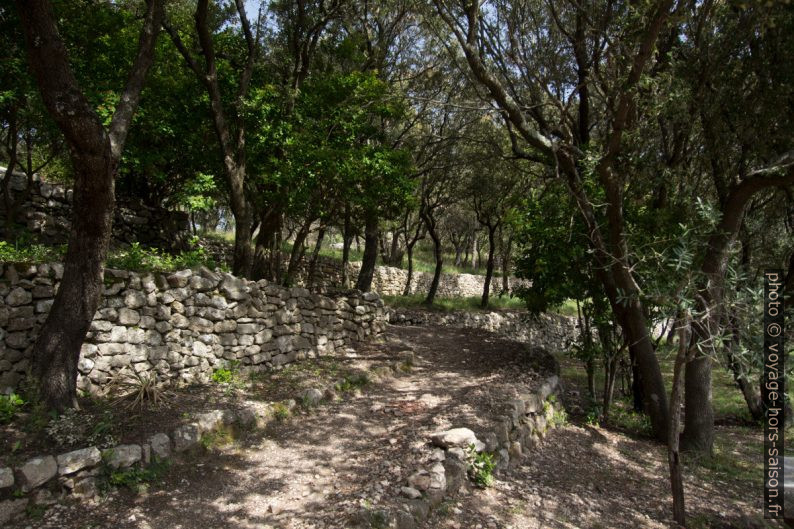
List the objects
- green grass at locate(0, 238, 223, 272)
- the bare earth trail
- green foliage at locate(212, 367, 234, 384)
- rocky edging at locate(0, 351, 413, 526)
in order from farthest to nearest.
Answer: green foliage at locate(212, 367, 234, 384) → green grass at locate(0, 238, 223, 272) → the bare earth trail → rocky edging at locate(0, 351, 413, 526)

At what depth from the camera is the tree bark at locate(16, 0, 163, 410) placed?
190 inches

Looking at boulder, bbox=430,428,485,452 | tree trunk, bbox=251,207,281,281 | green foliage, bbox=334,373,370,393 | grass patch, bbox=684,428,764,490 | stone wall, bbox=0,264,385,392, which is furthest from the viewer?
tree trunk, bbox=251,207,281,281

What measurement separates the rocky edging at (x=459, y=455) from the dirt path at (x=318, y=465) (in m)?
0.17

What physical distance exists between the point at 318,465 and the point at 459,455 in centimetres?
160

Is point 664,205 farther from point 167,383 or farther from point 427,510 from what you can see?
point 167,383

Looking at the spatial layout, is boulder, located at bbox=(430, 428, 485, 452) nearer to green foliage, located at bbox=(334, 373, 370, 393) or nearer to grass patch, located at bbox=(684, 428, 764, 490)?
green foliage, located at bbox=(334, 373, 370, 393)

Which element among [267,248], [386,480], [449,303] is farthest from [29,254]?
[449,303]

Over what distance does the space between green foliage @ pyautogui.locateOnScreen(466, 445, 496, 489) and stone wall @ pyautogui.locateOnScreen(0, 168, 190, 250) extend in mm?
9790

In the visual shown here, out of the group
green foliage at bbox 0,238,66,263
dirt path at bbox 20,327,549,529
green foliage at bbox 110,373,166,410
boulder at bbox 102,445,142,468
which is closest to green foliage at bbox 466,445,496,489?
dirt path at bbox 20,327,549,529

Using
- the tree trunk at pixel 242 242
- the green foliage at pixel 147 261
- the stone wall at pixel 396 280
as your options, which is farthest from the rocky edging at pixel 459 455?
the stone wall at pixel 396 280

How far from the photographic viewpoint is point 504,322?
20.2 meters

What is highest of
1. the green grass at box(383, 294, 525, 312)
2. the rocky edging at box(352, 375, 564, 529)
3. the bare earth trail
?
the green grass at box(383, 294, 525, 312)

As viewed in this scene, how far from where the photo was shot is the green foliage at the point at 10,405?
15.7ft

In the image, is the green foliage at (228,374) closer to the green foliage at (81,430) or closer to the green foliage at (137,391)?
the green foliage at (137,391)
